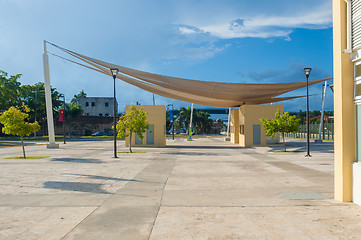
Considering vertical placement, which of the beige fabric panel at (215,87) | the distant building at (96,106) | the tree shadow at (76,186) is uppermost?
the distant building at (96,106)

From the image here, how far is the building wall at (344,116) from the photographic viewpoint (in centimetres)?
784

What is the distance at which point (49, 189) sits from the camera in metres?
9.69

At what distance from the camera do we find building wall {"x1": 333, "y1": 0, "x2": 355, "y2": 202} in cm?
784

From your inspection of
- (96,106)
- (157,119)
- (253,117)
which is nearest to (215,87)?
(253,117)

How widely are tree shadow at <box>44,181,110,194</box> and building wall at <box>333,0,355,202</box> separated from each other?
693 centimetres

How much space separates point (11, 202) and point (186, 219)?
16.4ft

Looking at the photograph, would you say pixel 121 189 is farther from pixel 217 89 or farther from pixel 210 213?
pixel 217 89

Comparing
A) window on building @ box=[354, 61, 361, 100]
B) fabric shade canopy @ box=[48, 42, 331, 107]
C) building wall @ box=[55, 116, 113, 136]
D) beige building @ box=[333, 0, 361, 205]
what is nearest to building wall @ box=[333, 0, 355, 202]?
beige building @ box=[333, 0, 361, 205]

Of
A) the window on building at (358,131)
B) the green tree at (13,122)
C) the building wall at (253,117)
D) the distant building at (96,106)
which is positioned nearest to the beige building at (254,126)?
the building wall at (253,117)

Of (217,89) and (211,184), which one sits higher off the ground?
(217,89)

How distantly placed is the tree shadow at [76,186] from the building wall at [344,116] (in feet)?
22.7

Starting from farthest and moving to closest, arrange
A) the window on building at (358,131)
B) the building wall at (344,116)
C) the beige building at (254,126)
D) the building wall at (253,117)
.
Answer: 1. the beige building at (254,126)
2. the building wall at (253,117)
3. the building wall at (344,116)
4. the window on building at (358,131)

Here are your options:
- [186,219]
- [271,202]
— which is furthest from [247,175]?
[186,219]

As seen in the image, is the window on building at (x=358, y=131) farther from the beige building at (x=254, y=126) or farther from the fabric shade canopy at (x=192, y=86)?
the beige building at (x=254, y=126)
